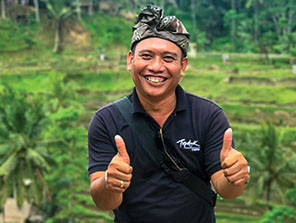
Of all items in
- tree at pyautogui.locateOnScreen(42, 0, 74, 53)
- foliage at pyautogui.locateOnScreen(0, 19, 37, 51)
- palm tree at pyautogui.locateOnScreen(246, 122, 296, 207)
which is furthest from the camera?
tree at pyautogui.locateOnScreen(42, 0, 74, 53)

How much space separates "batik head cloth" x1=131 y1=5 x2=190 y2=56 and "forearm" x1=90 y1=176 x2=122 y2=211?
1.09m

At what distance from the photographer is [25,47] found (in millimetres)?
53531

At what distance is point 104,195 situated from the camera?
3.00 meters

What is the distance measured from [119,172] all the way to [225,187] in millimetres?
788

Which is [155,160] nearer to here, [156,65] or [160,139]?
[160,139]

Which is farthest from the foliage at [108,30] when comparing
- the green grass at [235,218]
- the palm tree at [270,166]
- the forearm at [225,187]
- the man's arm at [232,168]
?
the man's arm at [232,168]

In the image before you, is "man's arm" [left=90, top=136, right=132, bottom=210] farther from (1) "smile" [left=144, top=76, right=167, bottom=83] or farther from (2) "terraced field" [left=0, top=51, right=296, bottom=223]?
(2) "terraced field" [left=0, top=51, right=296, bottom=223]

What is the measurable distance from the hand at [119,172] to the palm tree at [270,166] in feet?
75.1

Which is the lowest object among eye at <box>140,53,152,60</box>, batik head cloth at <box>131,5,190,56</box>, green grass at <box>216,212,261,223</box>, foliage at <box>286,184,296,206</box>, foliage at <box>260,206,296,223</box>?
green grass at <box>216,212,261,223</box>

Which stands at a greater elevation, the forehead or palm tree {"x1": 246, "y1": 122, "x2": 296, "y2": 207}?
the forehead

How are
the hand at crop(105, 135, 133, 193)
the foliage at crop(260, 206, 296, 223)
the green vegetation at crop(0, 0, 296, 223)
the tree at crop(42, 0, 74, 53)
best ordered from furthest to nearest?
1. the tree at crop(42, 0, 74, 53)
2. the green vegetation at crop(0, 0, 296, 223)
3. the foliage at crop(260, 206, 296, 223)
4. the hand at crop(105, 135, 133, 193)

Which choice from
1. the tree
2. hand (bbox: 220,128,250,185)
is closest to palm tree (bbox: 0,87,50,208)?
hand (bbox: 220,128,250,185)

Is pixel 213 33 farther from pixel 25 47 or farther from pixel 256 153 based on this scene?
→ pixel 256 153

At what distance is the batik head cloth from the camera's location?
127 inches
